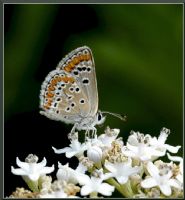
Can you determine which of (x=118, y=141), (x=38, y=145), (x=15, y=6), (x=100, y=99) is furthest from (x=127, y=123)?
(x=118, y=141)

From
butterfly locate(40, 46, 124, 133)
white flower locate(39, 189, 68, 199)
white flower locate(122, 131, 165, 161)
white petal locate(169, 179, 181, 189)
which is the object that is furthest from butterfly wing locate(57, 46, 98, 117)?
white flower locate(39, 189, 68, 199)

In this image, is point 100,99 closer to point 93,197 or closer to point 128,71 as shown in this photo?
point 128,71

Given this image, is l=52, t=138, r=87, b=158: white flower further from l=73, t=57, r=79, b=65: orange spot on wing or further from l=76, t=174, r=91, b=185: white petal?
l=73, t=57, r=79, b=65: orange spot on wing

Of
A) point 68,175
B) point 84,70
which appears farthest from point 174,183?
point 84,70

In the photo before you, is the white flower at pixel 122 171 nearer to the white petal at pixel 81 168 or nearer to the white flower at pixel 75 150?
the white petal at pixel 81 168

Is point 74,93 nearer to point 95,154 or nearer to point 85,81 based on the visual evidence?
point 85,81
